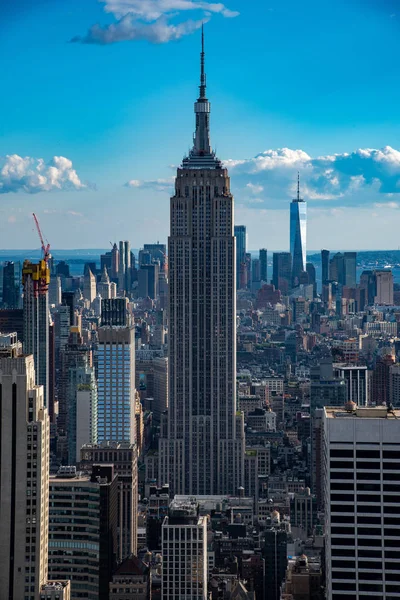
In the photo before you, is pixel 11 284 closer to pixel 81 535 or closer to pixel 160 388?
pixel 160 388

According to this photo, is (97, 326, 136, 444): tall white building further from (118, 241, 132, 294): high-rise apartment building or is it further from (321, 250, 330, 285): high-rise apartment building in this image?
(321, 250, 330, 285): high-rise apartment building

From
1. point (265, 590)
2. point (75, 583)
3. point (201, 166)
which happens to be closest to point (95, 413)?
point (201, 166)

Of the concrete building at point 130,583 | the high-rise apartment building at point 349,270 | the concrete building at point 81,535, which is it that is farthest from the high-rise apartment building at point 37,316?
the high-rise apartment building at point 349,270

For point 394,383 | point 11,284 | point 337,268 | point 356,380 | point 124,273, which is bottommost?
point 394,383

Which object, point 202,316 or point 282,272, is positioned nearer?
point 202,316

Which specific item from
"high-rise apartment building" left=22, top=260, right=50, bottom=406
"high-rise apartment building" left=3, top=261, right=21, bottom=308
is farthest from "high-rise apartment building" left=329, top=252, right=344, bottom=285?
"high-rise apartment building" left=22, top=260, right=50, bottom=406

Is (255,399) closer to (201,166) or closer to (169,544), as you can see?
(201,166)

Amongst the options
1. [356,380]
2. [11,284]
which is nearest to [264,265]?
[11,284]
